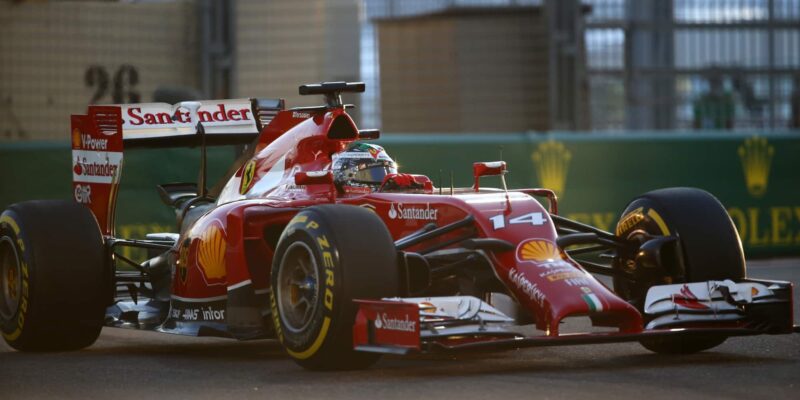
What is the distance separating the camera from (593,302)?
840 cm

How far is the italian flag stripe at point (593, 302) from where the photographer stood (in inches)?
330

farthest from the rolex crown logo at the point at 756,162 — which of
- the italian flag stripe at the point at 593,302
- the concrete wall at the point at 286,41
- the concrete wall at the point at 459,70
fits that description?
the italian flag stripe at the point at 593,302

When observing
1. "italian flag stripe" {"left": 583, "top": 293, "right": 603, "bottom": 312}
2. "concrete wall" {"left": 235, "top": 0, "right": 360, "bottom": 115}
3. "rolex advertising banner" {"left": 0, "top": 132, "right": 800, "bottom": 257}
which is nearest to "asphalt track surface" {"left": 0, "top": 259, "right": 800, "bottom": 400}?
"italian flag stripe" {"left": 583, "top": 293, "right": 603, "bottom": 312}

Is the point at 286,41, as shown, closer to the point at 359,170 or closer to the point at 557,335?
the point at 359,170

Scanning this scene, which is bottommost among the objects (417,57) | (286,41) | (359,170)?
(359,170)

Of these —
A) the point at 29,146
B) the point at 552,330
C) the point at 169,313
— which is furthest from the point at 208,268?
the point at 29,146

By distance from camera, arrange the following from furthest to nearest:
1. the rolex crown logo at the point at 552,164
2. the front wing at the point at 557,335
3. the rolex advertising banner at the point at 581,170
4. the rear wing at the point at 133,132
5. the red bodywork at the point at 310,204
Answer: the rolex crown logo at the point at 552,164 < the rolex advertising banner at the point at 581,170 < the rear wing at the point at 133,132 < the red bodywork at the point at 310,204 < the front wing at the point at 557,335

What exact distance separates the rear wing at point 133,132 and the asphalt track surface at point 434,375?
4.30 feet

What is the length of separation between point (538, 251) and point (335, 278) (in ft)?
3.82

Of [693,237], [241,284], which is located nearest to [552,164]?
[693,237]

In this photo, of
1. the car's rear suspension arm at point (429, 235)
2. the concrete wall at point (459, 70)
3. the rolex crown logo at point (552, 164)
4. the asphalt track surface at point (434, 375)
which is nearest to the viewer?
the asphalt track surface at point (434, 375)

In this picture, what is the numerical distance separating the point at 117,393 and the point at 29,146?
871 cm

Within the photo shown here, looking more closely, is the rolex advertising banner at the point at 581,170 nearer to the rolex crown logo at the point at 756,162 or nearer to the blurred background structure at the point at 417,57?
the rolex crown logo at the point at 756,162

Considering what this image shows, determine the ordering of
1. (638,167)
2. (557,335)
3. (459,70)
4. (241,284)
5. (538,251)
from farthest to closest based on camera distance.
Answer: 1. (459,70)
2. (638,167)
3. (241,284)
4. (538,251)
5. (557,335)
